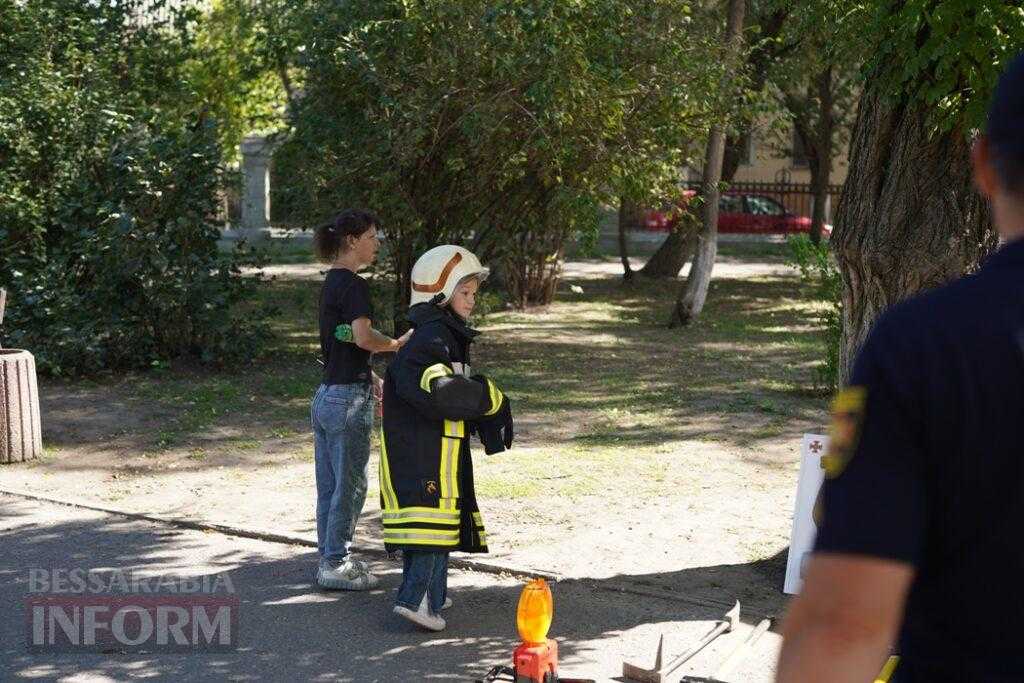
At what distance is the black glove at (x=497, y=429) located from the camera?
570cm

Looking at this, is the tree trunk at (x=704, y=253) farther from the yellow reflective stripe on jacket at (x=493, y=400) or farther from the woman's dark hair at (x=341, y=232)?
the yellow reflective stripe on jacket at (x=493, y=400)

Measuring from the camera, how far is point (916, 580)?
1762mm

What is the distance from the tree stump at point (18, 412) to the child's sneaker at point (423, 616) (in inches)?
175

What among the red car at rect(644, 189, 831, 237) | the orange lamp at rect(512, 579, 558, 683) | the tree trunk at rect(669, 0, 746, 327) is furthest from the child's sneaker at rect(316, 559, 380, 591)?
the red car at rect(644, 189, 831, 237)

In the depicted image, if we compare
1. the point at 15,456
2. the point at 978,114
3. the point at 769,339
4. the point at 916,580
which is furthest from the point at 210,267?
the point at 916,580

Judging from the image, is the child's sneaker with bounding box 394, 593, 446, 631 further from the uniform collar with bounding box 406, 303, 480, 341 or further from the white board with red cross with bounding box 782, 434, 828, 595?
the white board with red cross with bounding box 782, 434, 828, 595

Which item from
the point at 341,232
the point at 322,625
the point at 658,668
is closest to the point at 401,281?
the point at 341,232

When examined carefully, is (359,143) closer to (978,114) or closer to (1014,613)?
(978,114)

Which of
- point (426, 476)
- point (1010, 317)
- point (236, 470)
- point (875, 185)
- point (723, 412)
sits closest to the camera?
point (1010, 317)

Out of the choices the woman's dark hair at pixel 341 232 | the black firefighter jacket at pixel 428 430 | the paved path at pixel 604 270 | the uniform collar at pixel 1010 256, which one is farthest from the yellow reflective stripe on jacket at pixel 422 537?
the paved path at pixel 604 270

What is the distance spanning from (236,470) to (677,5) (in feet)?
22.5

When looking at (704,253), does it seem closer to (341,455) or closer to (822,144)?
(341,455)

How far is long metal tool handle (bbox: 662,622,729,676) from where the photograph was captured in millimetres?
5156

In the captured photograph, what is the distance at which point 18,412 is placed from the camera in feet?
30.0
